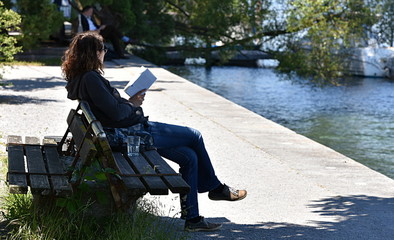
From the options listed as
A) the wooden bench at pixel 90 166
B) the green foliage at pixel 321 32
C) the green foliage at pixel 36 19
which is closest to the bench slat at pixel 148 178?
the wooden bench at pixel 90 166

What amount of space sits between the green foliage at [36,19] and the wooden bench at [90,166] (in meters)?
14.9

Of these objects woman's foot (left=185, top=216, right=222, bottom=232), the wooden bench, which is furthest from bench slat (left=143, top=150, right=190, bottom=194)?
woman's foot (left=185, top=216, right=222, bottom=232)

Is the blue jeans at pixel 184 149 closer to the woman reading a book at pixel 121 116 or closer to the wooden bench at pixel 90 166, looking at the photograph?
the woman reading a book at pixel 121 116

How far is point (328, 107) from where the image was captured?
2481 centimetres

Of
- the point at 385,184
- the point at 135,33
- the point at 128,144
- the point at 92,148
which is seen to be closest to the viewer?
the point at 92,148

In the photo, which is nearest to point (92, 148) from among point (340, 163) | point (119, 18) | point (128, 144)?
point (128, 144)

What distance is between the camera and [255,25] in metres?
25.2

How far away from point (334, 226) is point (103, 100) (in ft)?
6.64

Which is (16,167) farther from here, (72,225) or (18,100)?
(18,100)

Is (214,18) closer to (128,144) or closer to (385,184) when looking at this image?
(385,184)

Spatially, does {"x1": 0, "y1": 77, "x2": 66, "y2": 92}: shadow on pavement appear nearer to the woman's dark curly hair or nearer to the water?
the water

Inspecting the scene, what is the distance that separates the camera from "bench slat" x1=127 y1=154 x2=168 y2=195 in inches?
178

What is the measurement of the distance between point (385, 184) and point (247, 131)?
3.04 m

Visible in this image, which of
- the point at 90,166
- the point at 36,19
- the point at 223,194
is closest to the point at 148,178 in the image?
the point at 90,166
